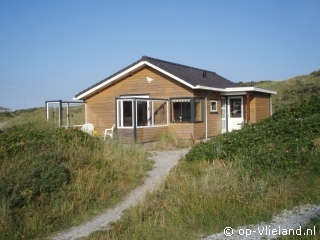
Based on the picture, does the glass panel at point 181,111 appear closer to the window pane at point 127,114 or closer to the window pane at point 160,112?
the window pane at point 160,112

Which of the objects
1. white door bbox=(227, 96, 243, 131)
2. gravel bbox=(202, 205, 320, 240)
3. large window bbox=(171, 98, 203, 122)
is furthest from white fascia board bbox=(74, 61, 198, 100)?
gravel bbox=(202, 205, 320, 240)

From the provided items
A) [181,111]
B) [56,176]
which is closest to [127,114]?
[181,111]

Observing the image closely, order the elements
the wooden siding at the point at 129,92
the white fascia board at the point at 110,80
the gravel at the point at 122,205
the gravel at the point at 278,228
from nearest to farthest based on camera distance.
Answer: the gravel at the point at 278,228
the gravel at the point at 122,205
the wooden siding at the point at 129,92
the white fascia board at the point at 110,80

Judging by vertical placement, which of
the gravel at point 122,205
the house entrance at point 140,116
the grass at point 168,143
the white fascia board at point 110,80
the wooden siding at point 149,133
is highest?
the white fascia board at point 110,80

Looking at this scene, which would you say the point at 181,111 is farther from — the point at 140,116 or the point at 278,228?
the point at 278,228

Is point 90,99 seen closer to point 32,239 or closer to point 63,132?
point 63,132

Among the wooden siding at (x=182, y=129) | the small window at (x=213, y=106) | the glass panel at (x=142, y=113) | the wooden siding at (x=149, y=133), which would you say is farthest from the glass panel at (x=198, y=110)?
the glass panel at (x=142, y=113)

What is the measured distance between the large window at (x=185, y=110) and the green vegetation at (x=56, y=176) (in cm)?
712

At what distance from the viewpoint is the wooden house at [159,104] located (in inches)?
707

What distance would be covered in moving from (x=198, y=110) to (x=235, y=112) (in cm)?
398

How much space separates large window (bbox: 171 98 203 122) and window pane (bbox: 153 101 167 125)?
39 centimetres

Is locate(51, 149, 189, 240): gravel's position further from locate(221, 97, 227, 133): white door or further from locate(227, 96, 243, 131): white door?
locate(227, 96, 243, 131): white door

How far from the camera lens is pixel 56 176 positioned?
8.55m

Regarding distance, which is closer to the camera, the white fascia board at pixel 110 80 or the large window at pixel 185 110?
the large window at pixel 185 110
